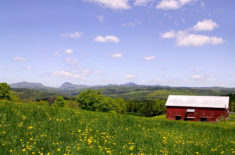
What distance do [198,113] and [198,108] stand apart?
174 centimetres

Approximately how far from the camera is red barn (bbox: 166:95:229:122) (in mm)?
68688

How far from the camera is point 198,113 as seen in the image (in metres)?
71.7

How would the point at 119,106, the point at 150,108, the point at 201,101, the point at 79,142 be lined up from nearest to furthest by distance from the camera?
1. the point at 79,142
2. the point at 201,101
3. the point at 119,106
4. the point at 150,108

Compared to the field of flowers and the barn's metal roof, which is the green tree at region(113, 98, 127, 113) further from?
the field of flowers

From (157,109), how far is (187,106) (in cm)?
7438

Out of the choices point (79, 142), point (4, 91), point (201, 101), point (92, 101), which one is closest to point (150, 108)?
point (92, 101)

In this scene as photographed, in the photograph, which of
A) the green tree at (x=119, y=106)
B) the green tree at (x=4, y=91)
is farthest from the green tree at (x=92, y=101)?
the green tree at (x=119, y=106)

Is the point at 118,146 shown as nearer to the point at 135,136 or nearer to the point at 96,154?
the point at 96,154

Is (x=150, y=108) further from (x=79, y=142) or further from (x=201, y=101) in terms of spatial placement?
(x=79, y=142)

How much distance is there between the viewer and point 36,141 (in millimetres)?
7094

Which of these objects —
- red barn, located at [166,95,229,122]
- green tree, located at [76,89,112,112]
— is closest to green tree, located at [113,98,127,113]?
green tree, located at [76,89,112,112]

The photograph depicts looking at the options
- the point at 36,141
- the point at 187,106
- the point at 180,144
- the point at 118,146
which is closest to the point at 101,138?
the point at 118,146

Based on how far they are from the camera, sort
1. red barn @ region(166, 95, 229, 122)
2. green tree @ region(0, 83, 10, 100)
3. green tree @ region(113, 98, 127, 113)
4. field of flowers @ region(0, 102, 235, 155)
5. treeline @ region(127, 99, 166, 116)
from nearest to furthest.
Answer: field of flowers @ region(0, 102, 235, 155) < red barn @ region(166, 95, 229, 122) < green tree @ region(0, 83, 10, 100) < green tree @ region(113, 98, 127, 113) < treeline @ region(127, 99, 166, 116)

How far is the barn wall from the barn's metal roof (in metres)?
1.41
